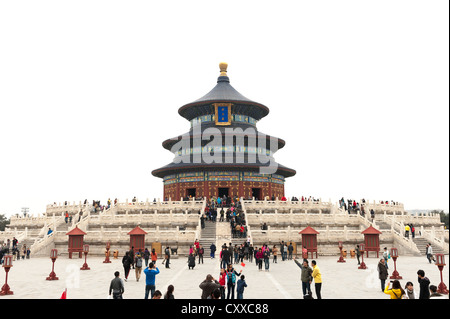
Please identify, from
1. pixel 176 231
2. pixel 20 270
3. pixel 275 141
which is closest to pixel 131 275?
pixel 20 270

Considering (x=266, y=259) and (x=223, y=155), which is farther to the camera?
(x=223, y=155)

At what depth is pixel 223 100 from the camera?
2276 inches

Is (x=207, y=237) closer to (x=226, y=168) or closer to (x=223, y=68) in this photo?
(x=226, y=168)

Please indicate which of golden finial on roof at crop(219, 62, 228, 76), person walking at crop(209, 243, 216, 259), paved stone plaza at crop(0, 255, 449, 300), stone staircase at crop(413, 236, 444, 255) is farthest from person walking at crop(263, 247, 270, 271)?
golden finial on roof at crop(219, 62, 228, 76)

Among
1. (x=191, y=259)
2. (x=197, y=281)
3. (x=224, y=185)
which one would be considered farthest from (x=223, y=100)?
(x=197, y=281)

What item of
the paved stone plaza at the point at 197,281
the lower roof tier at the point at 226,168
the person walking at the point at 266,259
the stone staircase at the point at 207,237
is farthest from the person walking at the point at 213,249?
the lower roof tier at the point at 226,168

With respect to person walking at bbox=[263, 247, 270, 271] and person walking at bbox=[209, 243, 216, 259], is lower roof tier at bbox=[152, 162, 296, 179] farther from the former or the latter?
person walking at bbox=[263, 247, 270, 271]

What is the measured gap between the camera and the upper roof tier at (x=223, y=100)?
58.5 meters

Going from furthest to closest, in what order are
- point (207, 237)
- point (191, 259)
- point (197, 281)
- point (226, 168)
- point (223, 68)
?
point (223, 68), point (226, 168), point (207, 237), point (191, 259), point (197, 281)

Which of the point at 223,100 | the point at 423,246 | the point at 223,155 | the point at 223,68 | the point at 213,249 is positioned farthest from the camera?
the point at 223,68

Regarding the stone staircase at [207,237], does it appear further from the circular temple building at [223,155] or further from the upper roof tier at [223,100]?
the upper roof tier at [223,100]

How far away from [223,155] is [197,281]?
37.3 metres

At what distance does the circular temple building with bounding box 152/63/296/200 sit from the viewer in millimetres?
53188
